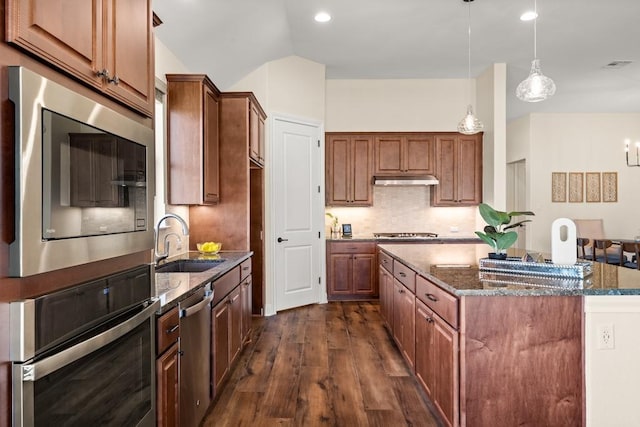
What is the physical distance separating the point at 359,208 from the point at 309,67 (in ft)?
7.10

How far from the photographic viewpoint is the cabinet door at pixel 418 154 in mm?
6230

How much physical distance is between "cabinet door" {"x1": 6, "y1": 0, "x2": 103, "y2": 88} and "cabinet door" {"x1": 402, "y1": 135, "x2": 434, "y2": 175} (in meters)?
5.35

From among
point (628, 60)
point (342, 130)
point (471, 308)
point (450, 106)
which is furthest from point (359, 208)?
point (471, 308)

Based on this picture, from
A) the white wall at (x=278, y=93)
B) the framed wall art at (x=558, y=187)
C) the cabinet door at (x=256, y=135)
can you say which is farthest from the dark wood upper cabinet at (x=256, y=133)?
the framed wall art at (x=558, y=187)

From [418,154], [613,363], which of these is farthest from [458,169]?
[613,363]

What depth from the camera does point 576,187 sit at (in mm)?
8312

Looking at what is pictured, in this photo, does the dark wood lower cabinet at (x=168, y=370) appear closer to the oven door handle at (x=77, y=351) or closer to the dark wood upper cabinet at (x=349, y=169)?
the oven door handle at (x=77, y=351)

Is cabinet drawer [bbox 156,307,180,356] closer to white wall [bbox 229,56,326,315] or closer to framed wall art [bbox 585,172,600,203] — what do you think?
white wall [bbox 229,56,326,315]

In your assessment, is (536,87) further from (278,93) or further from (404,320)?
(278,93)

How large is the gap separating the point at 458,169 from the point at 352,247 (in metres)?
1.94

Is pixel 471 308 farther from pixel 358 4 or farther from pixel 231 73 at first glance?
pixel 231 73

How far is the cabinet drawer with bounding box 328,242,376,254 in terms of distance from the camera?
592 centimetres

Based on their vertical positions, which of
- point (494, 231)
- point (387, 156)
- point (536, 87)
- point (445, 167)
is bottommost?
point (494, 231)

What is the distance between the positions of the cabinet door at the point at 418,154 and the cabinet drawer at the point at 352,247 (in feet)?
4.19
